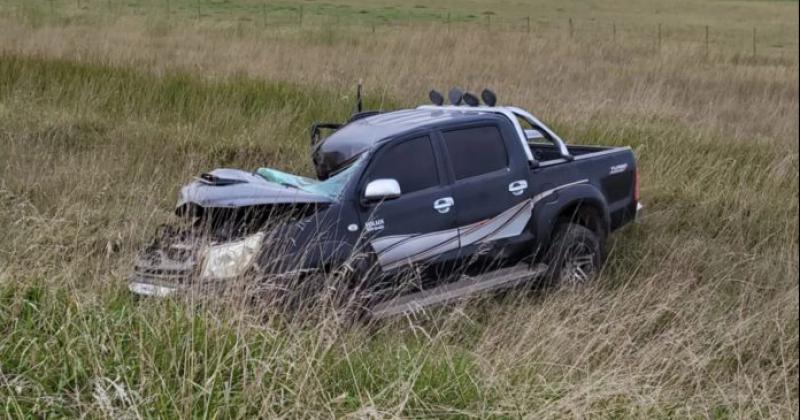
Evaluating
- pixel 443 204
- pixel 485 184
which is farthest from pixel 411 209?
pixel 485 184

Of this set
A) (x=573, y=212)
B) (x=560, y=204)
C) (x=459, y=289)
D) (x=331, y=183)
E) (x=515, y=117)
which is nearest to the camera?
(x=331, y=183)

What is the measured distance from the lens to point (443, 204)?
21.3 feet

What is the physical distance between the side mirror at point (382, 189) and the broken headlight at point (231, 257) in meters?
0.83

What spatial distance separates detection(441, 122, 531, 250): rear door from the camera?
6.65 meters

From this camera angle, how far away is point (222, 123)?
39.2 ft

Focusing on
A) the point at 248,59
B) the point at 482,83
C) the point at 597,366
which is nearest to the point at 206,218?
the point at 597,366

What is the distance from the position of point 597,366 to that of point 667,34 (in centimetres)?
2559

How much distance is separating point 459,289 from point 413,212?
0.67 m

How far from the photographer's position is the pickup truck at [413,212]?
561cm

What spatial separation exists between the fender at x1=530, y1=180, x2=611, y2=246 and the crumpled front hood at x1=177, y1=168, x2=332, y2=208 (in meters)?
2.01

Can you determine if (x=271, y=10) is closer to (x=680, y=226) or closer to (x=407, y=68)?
(x=407, y=68)

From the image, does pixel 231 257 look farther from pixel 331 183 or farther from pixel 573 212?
pixel 573 212

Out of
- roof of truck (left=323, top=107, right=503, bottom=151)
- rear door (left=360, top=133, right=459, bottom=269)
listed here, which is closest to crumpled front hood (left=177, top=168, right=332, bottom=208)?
rear door (left=360, top=133, right=459, bottom=269)

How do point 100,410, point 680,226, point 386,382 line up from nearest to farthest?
point 100,410
point 386,382
point 680,226
